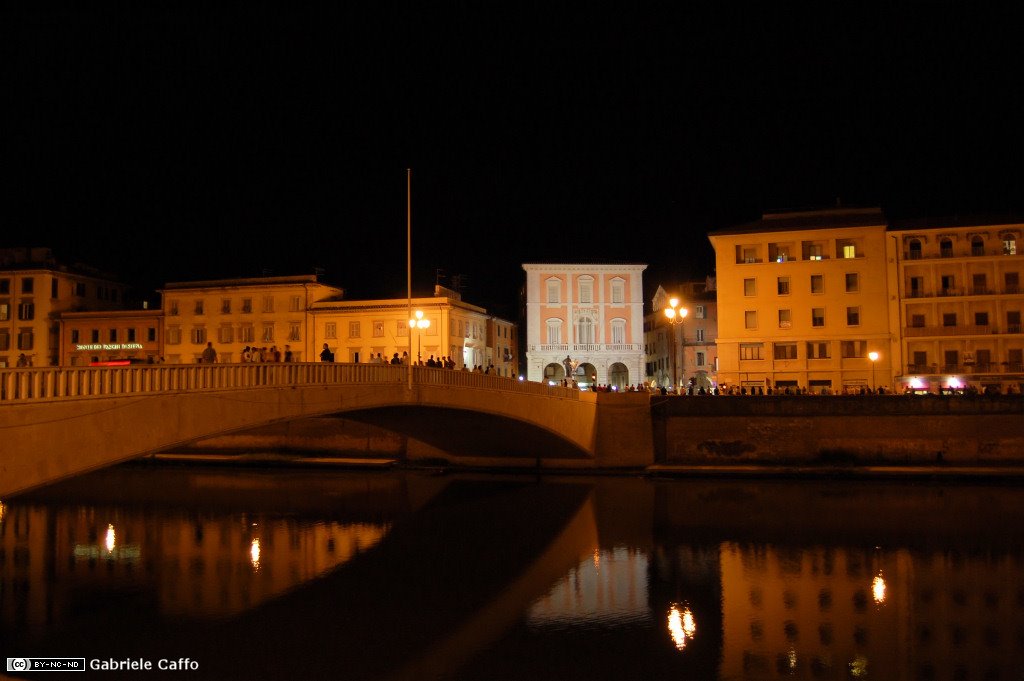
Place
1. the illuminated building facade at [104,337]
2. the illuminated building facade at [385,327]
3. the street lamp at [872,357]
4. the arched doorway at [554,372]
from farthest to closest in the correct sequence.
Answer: the arched doorway at [554,372] < the illuminated building facade at [104,337] < the illuminated building facade at [385,327] < the street lamp at [872,357]

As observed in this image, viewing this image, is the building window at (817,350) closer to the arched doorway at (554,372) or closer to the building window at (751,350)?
the building window at (751,350)

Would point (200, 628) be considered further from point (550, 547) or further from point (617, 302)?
point (617, 302)

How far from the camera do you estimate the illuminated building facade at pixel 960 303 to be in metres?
41.8

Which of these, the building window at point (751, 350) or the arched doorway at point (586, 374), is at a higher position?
the building window at point (751, 350)

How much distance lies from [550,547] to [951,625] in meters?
9.84

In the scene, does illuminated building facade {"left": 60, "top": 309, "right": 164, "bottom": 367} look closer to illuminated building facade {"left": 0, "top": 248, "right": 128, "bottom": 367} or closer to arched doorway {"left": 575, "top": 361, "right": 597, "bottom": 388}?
illuminated building facade {"left": 0, "top": 248, "right": 128, "bottom": 367}

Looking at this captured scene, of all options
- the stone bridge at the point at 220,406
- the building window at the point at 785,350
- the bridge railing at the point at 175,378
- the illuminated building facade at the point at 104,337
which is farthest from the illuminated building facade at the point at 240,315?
the bridge railing at the point at 175,378

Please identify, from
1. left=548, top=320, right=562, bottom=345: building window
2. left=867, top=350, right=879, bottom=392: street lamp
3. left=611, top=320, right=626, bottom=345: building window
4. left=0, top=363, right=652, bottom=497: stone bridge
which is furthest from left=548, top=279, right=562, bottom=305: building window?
left=0, top=363, right=652, bottom=497: stone bridge

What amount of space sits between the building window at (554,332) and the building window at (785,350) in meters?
13.9

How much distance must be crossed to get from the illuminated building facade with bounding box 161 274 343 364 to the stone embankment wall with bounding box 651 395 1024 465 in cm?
2354

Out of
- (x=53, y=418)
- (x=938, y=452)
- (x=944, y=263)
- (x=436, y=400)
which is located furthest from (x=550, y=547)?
(x=944, y=263)

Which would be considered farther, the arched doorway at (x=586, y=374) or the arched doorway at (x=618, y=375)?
the arched doorway at (x=618, y=375)

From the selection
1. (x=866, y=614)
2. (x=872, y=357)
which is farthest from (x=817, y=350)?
(x=866, y=614)

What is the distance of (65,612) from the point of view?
1647 cm
